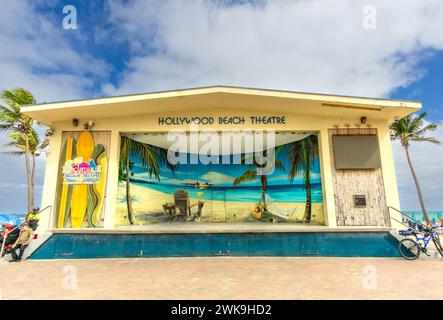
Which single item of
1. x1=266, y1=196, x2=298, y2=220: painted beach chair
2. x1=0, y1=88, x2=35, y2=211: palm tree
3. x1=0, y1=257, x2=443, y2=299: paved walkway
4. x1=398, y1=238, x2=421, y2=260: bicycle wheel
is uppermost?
x1=0, y1=88, x2=35, y2=211: palm tree

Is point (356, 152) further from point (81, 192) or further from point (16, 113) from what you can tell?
point (16, 113)

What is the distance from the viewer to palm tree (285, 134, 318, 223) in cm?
975

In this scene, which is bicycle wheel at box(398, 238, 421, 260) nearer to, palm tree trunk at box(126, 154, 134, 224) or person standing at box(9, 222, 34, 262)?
palm tree trunk at box(126, 154, 134, 224)

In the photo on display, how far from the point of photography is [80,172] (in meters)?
8.55

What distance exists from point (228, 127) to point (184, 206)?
4.24 m

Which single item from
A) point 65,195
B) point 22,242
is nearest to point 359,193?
point 65,195

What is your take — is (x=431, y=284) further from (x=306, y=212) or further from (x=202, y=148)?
(x=202, y=148)

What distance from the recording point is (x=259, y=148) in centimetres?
1034

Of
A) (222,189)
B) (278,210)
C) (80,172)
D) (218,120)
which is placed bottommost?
(278,210)

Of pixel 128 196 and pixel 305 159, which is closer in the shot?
pixel 128 196

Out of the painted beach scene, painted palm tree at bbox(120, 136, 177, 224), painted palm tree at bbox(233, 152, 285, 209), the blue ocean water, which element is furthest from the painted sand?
painted palm tree at bbox(233, 152, 285, 209)

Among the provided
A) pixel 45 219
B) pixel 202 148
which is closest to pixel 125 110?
pixel 202 148

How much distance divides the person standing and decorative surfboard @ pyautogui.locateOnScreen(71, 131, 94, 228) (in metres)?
1.11
